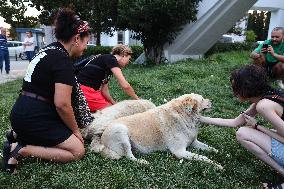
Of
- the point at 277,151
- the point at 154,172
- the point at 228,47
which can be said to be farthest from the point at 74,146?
the point at 228,47

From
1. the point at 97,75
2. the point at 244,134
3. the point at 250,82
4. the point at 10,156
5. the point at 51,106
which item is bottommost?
the point at 10,156

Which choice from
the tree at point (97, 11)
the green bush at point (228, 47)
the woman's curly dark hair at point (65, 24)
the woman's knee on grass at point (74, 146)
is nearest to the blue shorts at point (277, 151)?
the woman's knee on grass at point (74, 146)

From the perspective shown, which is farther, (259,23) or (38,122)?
(259,23)

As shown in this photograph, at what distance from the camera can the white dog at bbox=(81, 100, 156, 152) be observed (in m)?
5.16

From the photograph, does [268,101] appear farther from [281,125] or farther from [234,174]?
[234,174]

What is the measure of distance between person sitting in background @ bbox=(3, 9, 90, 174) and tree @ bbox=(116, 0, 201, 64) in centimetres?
1130

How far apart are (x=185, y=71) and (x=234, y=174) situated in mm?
7782

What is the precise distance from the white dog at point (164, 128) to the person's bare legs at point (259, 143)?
74 cm

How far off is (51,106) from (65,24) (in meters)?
0.96

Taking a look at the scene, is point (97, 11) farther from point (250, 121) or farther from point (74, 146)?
point (250, 121)

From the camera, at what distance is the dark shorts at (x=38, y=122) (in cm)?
455

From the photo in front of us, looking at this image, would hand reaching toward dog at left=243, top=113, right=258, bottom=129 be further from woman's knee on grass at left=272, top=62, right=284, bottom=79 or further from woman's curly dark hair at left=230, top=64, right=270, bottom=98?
woman's knee on grass at left=272, top=62, right=284, bottom=79

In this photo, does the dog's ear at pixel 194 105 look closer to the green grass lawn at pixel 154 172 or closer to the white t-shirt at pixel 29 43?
the green grass lawn at pixel 154 172

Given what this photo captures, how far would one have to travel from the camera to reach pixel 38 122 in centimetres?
455
